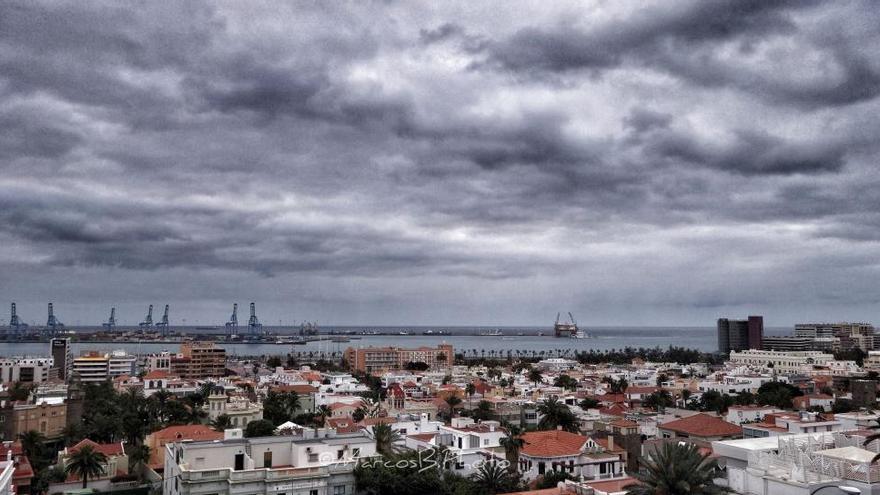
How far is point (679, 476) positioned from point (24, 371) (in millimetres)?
156660

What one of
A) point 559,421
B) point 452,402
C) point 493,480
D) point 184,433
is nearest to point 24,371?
point 452,402

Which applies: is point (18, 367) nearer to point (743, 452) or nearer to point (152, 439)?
point (152, 439)

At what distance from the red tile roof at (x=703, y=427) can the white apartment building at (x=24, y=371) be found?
133m

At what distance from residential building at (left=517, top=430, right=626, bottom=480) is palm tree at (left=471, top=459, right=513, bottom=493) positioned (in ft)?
17.4

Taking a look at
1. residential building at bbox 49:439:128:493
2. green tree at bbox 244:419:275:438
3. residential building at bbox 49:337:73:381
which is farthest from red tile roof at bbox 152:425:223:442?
residential building at bbox 49:337:73:381

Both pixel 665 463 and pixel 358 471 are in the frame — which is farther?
pixel 358 471

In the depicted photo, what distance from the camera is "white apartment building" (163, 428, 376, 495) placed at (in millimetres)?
34000

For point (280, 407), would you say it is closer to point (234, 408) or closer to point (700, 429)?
point (234, 408)

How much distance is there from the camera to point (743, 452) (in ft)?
108

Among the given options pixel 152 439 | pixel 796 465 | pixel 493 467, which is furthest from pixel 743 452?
pixel 152 439

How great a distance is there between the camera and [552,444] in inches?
1991

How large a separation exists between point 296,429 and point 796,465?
38726 millimetres

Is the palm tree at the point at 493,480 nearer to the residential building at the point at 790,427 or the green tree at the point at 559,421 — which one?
the residential building at the point at 790,427

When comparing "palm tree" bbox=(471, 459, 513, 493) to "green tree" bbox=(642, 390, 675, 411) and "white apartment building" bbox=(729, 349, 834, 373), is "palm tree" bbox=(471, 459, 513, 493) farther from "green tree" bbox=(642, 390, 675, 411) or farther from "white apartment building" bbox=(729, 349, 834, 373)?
"white apartment building" bbox=(729, 349, 834, 373)
